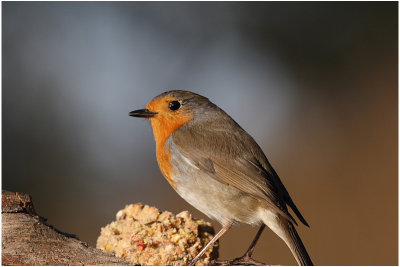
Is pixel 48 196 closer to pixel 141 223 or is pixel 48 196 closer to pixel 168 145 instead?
pixel 168 145

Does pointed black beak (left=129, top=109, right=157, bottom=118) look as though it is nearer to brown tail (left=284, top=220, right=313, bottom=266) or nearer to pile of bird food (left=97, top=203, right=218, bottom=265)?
pile of bird food (left=97, top=203, right=218, bottom=265)

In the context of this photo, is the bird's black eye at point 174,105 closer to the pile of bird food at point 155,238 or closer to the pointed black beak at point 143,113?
the pointed black beak at point 143,113

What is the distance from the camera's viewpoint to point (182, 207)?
5488 millimetres

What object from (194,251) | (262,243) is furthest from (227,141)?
(262,243)

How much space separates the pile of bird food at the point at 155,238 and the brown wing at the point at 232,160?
1.09ft

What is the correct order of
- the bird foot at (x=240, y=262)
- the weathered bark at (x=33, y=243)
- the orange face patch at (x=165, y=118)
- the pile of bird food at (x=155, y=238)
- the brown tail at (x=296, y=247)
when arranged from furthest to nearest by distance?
the orange face patch at (x=165, y=118) < the brown tail at (x=296, y=247) < the bird foot at (x=240, y=262) < the pile of bird food at (x=155, y=238) < the weathered bark at (x=33, y=243)

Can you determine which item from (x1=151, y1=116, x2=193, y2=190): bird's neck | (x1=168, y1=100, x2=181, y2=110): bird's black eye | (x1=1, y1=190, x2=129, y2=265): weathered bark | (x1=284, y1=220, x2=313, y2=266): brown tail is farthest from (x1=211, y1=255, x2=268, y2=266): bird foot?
(x1=168, y1=100, x2=181, y2=110): bird's black eye

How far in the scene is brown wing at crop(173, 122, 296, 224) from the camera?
2.68 metres

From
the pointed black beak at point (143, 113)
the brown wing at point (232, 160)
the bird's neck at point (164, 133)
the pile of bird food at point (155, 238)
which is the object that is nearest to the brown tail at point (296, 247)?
the brown wing at point (232, 160)

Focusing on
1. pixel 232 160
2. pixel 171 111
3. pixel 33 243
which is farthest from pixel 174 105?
pixel 33 243

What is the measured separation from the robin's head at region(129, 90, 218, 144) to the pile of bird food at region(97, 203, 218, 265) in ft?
2.18

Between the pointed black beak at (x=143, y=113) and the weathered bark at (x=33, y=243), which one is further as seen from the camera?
the pointed black beak at (x=143, y=113)

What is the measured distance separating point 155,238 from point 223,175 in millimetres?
584

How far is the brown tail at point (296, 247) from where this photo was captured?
105 inches
